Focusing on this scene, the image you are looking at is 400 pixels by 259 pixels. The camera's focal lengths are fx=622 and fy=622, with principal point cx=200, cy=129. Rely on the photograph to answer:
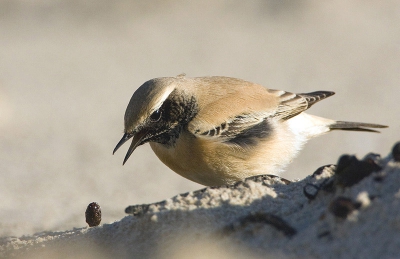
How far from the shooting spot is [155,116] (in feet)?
21.3

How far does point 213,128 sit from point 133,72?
9509 mm

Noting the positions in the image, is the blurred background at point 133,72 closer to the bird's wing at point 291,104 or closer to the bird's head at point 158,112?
the bird's head at point 158,112

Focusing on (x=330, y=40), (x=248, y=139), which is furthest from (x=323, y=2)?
(x=248, y=139)

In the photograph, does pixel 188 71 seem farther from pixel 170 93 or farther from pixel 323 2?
pixel 170 93

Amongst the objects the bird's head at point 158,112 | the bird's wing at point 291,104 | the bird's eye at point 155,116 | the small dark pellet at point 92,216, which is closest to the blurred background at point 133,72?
the small dark pellet at point 92,216

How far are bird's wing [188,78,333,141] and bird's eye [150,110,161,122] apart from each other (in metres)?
0.37

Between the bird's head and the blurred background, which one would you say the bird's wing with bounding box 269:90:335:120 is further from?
the blurred background

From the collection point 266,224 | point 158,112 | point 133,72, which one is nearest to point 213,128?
point 158,112

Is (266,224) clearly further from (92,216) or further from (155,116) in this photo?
(155,116)

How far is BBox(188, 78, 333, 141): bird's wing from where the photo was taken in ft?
Answer: 22.4

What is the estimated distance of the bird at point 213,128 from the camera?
6.46 meters

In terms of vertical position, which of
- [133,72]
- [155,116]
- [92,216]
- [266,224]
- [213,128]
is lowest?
[266,224]

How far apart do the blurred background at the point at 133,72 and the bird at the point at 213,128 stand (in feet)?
6.67

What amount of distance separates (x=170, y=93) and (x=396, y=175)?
3.09 m
